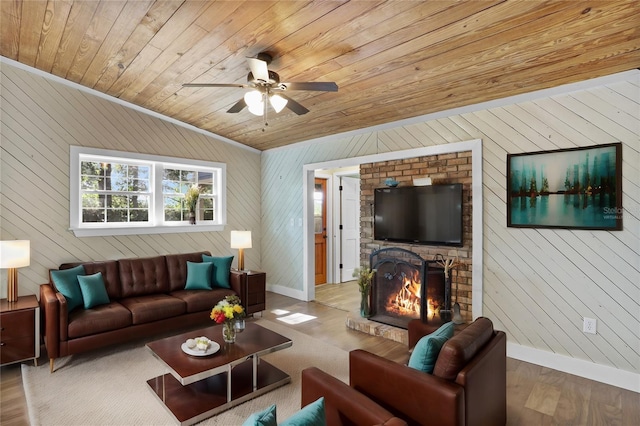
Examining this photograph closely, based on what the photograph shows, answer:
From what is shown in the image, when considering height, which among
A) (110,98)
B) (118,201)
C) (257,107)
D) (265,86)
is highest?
(110,98)

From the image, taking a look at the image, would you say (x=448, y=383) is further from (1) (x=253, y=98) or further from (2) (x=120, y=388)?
(2) (x=120, y=388)

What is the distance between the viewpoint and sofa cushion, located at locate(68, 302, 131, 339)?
129 inches

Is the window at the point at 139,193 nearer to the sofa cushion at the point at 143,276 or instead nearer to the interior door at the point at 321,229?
the sofa cushion at the point at 143,276

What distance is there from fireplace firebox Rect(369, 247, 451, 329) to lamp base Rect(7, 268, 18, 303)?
385 cm

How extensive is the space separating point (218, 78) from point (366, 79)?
4.81 ft

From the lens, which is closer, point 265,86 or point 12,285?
point 265,86

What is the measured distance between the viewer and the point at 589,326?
10.0ft

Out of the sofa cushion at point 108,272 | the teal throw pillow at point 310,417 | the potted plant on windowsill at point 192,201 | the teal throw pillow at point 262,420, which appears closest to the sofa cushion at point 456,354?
the teal throw pillow at point 310,417

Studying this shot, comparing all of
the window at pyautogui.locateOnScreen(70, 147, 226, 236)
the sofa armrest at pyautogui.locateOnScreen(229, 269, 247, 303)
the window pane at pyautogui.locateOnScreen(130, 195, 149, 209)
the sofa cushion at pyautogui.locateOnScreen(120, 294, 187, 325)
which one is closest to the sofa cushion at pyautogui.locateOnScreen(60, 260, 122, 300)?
the sofa cushion at pyautogui.locateOnScreen(120, 294, 187, 325)

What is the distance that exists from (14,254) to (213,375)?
7.92 feet

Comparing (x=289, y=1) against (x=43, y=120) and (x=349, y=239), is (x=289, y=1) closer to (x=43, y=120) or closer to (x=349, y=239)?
(x=43, y=120)

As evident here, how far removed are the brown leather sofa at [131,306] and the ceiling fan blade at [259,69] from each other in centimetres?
273

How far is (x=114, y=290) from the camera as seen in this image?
4.07 meters

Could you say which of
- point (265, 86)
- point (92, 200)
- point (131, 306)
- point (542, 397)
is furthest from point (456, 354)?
point (92, 200)
